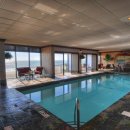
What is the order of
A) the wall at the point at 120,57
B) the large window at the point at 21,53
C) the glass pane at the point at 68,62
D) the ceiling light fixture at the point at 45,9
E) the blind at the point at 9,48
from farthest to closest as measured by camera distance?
the wall at the point at 120,57 → the glass pane at the point at 68,62 → the large window at the point at 21,53 → the blind at the point at 9,48 → the ceiling light fixture at the point at 45,9

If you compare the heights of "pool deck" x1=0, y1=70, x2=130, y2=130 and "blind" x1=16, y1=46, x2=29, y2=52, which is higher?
"blind" x1=16, y1=46, x2=29, y2=52

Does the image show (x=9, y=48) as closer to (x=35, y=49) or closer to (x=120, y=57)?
(x=35, y=49)

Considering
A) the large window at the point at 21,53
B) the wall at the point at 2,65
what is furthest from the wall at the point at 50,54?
the wall at the point at 2,65

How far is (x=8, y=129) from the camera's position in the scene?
221 centimetres

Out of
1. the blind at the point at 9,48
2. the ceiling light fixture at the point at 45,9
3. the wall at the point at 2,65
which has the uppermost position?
the ceiling light fixture at the point at 45,9

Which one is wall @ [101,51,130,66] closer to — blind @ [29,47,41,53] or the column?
the column

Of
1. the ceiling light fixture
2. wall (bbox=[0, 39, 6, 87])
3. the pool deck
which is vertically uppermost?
the ceiling light fixture

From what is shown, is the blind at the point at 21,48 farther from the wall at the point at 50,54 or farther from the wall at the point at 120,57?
the wall at the point at 120,57

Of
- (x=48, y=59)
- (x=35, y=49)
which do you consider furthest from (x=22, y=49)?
(x=48, y=59)

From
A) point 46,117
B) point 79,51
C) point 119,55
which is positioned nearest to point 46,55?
point 79,51

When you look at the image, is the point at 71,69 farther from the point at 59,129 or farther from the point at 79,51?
the point at 59,129

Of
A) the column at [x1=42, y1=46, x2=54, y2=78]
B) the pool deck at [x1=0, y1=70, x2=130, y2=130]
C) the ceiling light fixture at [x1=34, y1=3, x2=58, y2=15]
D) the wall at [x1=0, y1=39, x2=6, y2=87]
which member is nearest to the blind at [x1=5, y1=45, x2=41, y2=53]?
the column at [x1=42, y1=46, x2=54, y2=78]

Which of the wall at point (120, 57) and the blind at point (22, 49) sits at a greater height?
the blind at point (22, 49)

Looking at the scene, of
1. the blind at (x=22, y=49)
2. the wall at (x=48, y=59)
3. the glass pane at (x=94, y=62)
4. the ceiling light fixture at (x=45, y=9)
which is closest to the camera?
the ceiling light fixture at (x=45, y=9)
